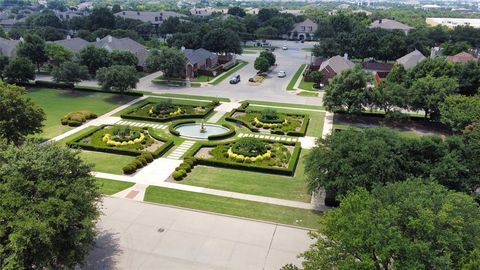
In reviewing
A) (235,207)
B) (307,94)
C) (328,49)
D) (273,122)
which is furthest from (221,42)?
(235,207)

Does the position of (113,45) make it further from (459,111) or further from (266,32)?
(266,32)

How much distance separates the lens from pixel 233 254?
2320 centimetres

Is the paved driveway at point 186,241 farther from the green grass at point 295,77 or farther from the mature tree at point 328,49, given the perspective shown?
the mature tree at point 328,49

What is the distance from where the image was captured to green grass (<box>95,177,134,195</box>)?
1199 inches

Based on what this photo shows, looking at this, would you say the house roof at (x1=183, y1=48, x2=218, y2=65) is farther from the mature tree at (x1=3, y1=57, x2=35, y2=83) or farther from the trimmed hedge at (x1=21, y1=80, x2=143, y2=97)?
the mature tree at (x1=3, y1=57, x2=35, y2=83)

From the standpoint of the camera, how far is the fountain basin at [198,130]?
144ft

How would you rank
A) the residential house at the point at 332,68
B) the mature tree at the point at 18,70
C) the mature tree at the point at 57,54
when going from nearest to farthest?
the mature tree at the point at 18,70
the residential house at the point at 332,68
the mature tree at the point at 57,54

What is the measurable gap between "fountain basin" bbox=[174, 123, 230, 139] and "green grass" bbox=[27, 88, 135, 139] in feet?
41.5

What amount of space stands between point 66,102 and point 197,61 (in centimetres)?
2805

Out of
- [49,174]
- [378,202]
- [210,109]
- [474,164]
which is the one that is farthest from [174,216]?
[210,109]

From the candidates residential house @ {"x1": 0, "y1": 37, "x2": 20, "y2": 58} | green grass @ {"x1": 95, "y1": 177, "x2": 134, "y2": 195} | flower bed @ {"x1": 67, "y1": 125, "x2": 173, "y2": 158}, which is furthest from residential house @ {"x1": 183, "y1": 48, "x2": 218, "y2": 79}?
green grass @ {"x1": 95, "y1": 177, "x2": 134, "y2": 195}

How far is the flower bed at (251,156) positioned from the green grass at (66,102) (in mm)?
18602

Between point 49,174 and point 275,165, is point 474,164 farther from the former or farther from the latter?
point 49,174

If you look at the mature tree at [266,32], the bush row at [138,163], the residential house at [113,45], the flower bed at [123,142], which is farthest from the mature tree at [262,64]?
the mature tree at [266,32]
